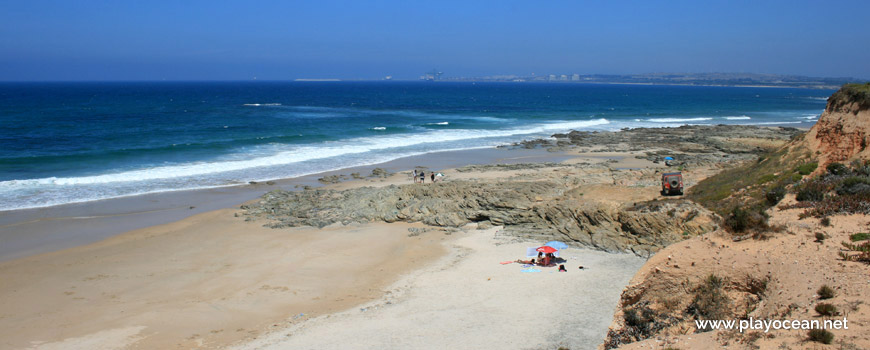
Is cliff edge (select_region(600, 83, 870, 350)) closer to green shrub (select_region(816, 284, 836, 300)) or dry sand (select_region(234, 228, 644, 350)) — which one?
green shrub (select_region(816, 284, 836, 300))

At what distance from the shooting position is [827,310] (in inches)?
280

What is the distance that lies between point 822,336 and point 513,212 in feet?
48.5

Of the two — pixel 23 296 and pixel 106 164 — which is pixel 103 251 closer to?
pixel 23 296

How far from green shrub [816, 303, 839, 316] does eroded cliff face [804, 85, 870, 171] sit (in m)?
11.1

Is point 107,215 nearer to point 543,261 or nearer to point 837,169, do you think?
point 543,261

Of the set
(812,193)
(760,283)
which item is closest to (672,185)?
(812,193)

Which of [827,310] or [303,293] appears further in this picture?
[303,293]

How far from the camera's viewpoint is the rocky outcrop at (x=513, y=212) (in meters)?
17.5

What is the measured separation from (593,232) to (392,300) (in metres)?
7.71

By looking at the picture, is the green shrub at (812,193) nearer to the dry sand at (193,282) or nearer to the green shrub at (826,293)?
the green shrub at (826,293)

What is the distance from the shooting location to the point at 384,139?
51.1 m

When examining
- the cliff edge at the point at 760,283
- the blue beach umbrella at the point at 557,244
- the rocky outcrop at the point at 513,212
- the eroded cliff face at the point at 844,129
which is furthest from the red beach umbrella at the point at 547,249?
the eroded cliff face at the point at 844,129

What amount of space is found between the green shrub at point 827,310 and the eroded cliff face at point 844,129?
36.4 ft

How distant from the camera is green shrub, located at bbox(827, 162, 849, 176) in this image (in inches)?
568
